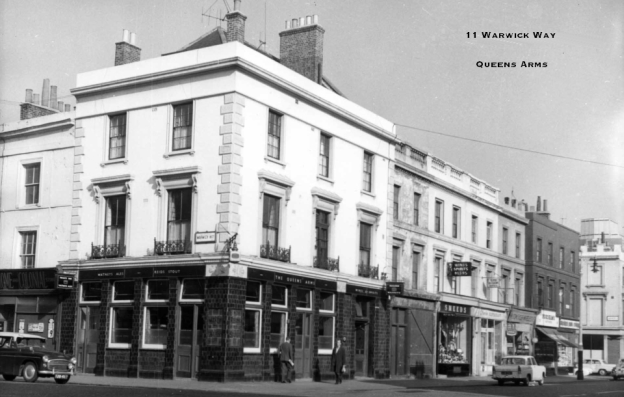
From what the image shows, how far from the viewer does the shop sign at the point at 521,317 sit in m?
52.6

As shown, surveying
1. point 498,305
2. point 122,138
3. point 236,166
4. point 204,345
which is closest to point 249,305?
point 204,345

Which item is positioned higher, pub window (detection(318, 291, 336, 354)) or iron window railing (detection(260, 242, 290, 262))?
iron window railing (detection(260, 242, 290, 262))

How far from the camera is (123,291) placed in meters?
31.0

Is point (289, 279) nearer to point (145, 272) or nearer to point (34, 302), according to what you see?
point (145, 272)

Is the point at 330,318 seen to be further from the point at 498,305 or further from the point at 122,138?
the point at 498,305

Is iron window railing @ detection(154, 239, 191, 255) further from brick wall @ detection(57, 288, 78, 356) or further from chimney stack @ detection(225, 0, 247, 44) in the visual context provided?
chimney stack @ detection(225, 0, 247, 44)

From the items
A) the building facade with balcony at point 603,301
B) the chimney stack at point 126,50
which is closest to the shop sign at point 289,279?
the chimney stack at point 126,50

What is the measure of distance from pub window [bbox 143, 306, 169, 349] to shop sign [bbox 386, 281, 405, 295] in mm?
11600

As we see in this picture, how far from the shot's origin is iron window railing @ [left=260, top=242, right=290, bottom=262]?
30.2m

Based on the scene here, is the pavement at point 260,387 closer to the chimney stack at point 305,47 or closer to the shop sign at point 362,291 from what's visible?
the shop sign at point 362,291

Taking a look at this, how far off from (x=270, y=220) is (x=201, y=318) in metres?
4.59

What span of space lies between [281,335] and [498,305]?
23.1m

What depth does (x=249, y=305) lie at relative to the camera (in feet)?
96.5

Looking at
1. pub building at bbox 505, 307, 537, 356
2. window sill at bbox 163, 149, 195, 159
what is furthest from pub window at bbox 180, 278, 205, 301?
pub building at bbox 505, 307, 537, 356
